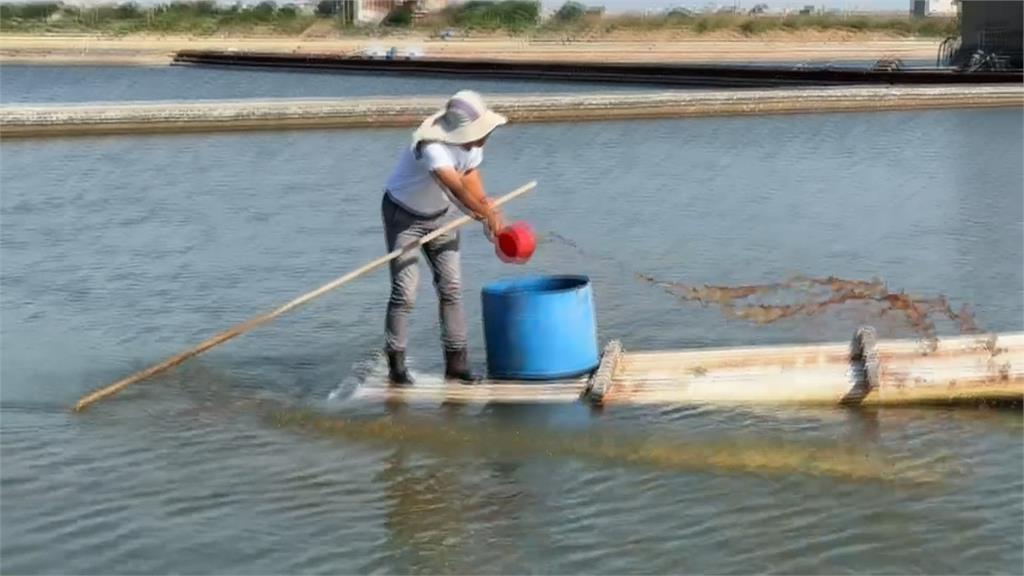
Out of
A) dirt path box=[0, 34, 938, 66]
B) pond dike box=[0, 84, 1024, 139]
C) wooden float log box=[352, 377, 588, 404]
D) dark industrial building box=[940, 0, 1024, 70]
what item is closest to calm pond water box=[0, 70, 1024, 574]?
wooden float log box=[352, 377, 588, 404]

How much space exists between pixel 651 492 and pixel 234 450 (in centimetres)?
172

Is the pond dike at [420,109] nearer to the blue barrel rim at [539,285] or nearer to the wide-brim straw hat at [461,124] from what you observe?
the blue barrel rim at [539,285]

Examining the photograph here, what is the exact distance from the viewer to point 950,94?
25.6 m

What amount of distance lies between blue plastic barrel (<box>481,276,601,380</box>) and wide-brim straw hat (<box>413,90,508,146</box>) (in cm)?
74

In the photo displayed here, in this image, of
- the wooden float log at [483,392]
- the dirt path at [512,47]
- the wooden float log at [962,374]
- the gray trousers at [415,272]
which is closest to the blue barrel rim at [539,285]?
the gray trousers at [415,272]

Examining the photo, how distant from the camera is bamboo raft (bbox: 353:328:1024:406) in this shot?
678 centimetres

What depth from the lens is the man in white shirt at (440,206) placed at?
6.69 metres

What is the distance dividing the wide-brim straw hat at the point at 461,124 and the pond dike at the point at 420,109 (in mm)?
15567

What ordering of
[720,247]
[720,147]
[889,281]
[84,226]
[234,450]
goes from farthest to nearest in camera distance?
[720,147] → [84,226] → [720,247] → [889,281] → [234,450]

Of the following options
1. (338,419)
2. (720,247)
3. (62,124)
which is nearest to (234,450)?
(338,419)

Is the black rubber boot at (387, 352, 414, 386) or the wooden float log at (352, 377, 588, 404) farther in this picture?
the black rubber boot at (387, 352, 414, 386)

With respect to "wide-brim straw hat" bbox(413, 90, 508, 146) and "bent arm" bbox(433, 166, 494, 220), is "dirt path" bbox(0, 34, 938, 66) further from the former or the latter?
"bent arm" bbox(433, 166, 494, 220)

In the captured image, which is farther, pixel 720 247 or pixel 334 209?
pixel 334 209

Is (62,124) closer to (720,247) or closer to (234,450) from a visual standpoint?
(720,247)
